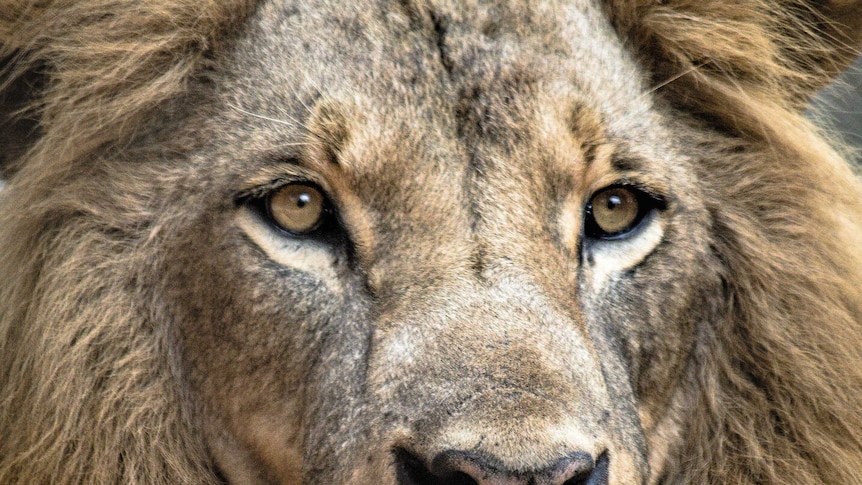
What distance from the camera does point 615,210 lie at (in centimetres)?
260

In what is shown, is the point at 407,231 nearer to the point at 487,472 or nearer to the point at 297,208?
the point at 297,208

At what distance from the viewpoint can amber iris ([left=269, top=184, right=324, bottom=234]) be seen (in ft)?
7.97

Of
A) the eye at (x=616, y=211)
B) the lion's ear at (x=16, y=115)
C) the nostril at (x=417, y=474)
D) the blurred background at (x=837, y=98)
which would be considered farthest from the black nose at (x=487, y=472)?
the blurred background at (x=837, y=98)

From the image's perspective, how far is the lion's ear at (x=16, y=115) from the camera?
257 cm

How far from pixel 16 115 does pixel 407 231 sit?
1.01 m

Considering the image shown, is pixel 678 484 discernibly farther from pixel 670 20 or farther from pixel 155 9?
pixel 155 9

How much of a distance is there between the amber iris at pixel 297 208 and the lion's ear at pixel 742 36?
903 millimetres

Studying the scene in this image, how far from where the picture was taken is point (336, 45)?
2484 millimetres

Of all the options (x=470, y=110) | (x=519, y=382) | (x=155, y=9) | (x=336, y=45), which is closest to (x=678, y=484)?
(x=519, y=382)

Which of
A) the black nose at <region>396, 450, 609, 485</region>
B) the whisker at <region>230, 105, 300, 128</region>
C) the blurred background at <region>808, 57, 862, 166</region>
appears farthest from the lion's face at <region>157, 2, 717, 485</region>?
the blurred background at <region>808, 57, 862, 166</region>

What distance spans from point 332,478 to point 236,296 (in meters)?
0.46

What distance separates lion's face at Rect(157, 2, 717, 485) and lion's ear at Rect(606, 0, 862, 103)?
167mm

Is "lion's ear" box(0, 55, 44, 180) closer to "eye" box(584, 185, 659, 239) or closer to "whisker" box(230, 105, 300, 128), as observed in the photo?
"whisker" box(230, 105, 300, 128)

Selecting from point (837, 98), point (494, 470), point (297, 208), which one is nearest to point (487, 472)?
point (494, 470)
